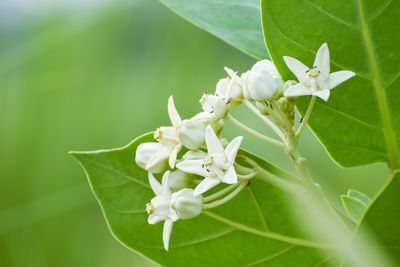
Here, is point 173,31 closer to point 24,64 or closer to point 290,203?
point 24,64

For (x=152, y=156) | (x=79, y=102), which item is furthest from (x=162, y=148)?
(x=79, y=102)

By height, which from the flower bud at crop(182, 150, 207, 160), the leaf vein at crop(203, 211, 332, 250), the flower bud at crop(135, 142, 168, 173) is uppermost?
the flower bud at crop(182, 150, 207, 160)

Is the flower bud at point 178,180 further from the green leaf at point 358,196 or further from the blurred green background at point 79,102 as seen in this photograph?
the blurred green background at point 79,102

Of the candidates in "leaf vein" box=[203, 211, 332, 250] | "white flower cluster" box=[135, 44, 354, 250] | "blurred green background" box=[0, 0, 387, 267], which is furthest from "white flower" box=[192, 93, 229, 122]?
"blurred green background" box=[0, 0, 387, 267]

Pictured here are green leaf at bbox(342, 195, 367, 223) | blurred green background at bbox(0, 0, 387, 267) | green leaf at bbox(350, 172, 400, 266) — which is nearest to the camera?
green leaf at bbox(350, 172, 400, 266)

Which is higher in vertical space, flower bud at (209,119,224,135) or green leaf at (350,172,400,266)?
flower bud at (209,119,224,135)

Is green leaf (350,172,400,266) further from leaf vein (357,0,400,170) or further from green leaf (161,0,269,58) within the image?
green leaf (161,0,269,58)
